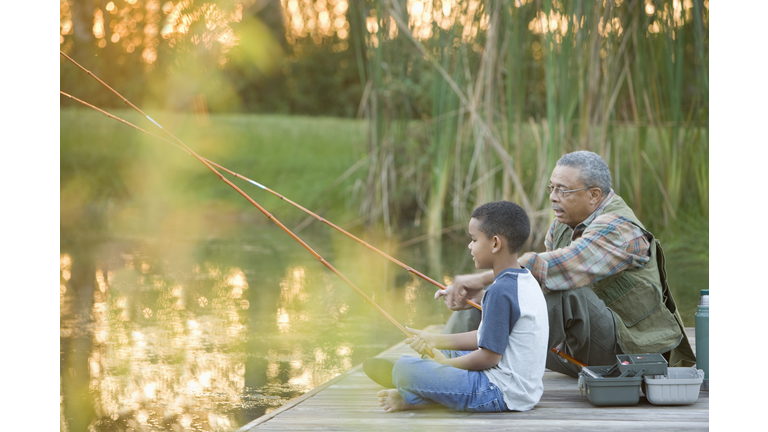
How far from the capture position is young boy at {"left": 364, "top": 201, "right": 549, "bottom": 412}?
189 cm

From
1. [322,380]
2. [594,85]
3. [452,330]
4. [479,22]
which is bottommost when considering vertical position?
[322,380]

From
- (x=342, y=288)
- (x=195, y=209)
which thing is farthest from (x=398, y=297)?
(x=195, y=209)

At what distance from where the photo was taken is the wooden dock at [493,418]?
6.25ft

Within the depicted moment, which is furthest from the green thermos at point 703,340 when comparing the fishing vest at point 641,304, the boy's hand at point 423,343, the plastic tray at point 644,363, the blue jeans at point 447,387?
the boy's hand at point 423,343

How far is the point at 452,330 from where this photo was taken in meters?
2.19

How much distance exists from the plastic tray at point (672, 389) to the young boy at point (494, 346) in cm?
29

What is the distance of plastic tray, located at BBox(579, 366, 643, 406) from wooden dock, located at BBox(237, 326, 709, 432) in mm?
19

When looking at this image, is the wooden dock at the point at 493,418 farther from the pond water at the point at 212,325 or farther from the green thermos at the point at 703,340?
the pond water at the point at 212,325

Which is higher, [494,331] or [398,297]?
[494,331]

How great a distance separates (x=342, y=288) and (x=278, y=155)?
7443 millimetres

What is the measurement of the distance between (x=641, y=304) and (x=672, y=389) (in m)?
0.25

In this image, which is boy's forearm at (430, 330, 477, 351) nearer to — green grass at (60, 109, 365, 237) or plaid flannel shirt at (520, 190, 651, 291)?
plaid flannel shirt at (520, 190, 651, 291)

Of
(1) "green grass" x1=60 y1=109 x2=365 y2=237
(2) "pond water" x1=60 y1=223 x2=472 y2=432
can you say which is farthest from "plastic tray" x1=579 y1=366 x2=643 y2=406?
(1) "green grass" x1=60 y1=109 x2=365 y2=237
